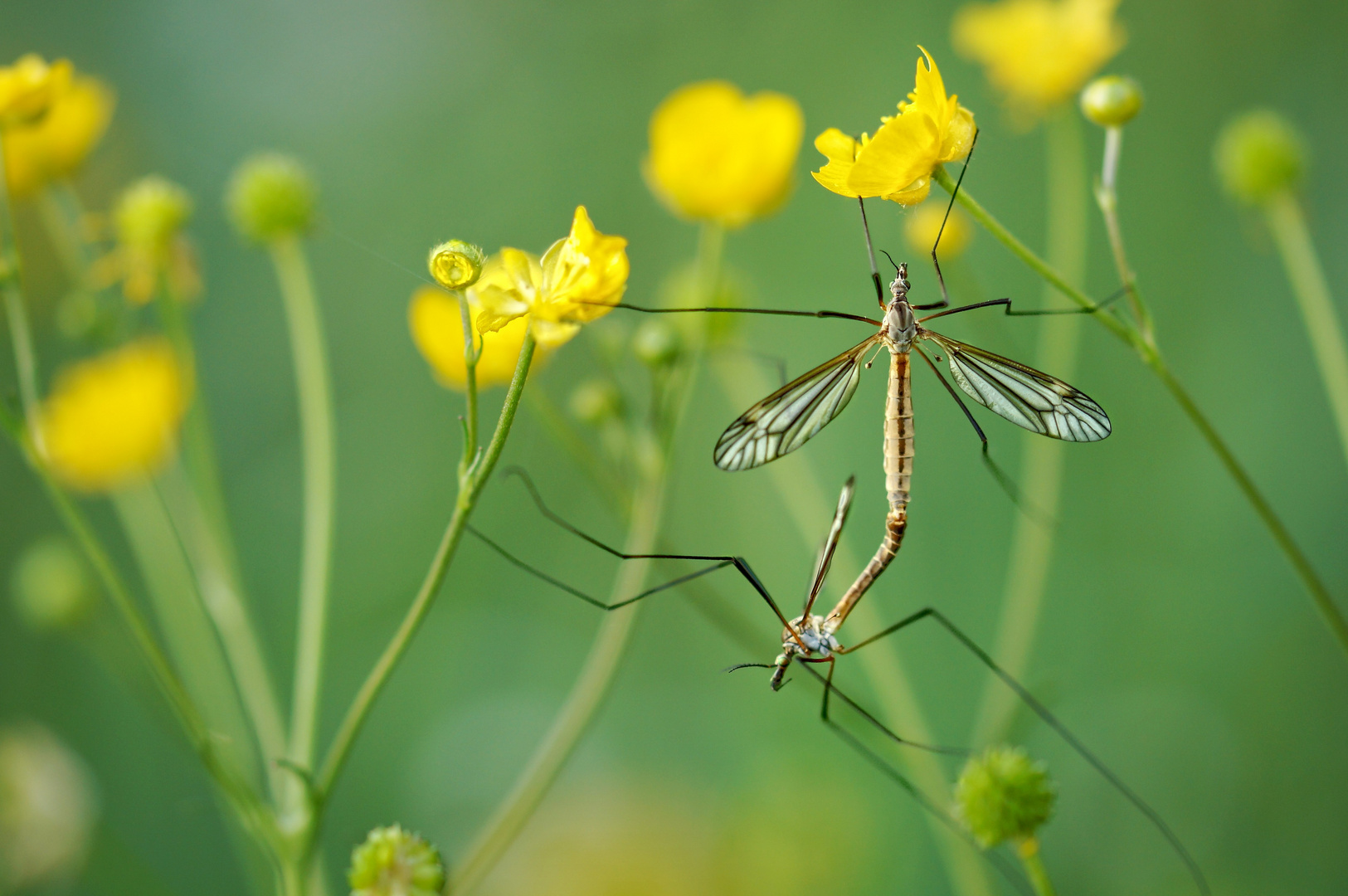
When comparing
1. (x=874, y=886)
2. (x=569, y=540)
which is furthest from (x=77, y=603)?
(x=874, y=886)

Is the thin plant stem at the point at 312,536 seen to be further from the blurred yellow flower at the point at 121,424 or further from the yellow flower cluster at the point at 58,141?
the yellow flower cluster at the point at 58,141

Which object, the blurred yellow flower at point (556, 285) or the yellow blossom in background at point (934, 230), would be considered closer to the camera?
the blurred yellow flower at point (556, 285)

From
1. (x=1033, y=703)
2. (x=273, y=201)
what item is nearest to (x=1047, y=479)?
(x=1033, y=703)

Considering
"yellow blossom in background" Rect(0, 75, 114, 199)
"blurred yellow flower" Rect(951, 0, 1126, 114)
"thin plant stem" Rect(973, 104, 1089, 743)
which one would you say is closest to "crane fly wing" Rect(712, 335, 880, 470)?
"thin plant stem" Rect(973, 104, 1089, 743)

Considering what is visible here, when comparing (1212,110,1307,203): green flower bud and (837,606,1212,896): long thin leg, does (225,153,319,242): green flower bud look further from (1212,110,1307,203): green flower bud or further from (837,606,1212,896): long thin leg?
(1212,110,1307,203): green flower bud

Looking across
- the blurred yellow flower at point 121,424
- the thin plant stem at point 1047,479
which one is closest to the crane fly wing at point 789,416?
the thin plant stem at point 1047,479

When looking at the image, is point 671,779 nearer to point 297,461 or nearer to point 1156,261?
point 297,461
